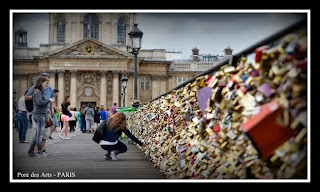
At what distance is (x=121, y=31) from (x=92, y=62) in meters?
5.93

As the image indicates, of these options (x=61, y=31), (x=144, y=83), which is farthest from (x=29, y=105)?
(x=144, y=83)

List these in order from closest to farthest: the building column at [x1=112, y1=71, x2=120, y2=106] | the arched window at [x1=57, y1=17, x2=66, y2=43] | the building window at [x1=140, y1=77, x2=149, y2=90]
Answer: the building column at [x1=112, y1=71, x2=120, y2=106]
the arched window at [x1=57, y1=17, x2=66, y2=43]
the building window at [x1=140, y1=77, x2=149, y2=90]

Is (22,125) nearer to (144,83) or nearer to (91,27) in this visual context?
(91,27)

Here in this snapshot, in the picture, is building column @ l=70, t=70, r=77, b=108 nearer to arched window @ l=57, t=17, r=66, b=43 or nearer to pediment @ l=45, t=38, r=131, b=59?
pediment @ l=45, t=38, r=131, b=59

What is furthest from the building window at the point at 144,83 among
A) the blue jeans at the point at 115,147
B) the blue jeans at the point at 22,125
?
the blue jeans at the point at 115,147

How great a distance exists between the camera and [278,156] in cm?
265

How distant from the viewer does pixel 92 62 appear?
59.9 metres

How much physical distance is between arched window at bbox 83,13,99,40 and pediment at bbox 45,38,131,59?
2.81m

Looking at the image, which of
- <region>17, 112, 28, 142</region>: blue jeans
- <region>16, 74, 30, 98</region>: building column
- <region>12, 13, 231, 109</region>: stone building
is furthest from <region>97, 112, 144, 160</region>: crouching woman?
<region>16, 74, 30, 98</region>: building column

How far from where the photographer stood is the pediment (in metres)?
58.8

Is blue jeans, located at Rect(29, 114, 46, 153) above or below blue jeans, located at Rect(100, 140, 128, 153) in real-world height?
above
